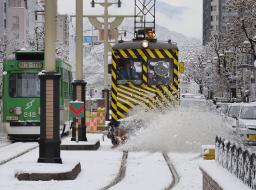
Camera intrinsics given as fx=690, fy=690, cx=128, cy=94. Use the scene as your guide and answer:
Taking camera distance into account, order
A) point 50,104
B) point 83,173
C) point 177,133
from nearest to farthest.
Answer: point 50,104 < point 83,173 < point 177,133

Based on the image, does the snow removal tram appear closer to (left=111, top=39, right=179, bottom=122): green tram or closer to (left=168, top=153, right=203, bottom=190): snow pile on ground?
(left=111, top=39, right=179, bottom=122): green tram

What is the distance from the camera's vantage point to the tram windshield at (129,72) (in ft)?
71.1

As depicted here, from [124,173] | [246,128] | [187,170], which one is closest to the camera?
[124,173]

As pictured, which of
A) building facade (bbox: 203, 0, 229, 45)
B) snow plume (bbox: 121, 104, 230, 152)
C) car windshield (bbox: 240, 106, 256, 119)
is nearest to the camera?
snow plume (bbox: 121, 104, 230, 152)

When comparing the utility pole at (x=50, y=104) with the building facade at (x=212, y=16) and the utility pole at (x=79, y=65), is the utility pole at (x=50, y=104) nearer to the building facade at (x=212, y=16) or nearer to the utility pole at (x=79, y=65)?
the utility pole at (x=79, y=65)

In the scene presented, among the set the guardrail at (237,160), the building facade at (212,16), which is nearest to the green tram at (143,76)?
the guardrail at (237,160)

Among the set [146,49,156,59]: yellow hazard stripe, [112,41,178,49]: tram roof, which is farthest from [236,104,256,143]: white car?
[146,49,156,59]: yellow hazard stripe

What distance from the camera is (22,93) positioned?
2558cm

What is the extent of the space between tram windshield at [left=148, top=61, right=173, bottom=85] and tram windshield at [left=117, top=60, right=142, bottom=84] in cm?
36

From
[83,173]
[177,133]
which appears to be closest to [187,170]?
[83,173]

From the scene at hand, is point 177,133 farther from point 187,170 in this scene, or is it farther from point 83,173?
point 83,173

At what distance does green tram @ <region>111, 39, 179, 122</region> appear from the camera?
2141 cm

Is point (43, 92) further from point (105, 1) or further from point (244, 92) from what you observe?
point (244, 92)

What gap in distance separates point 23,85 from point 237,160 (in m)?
18.5
